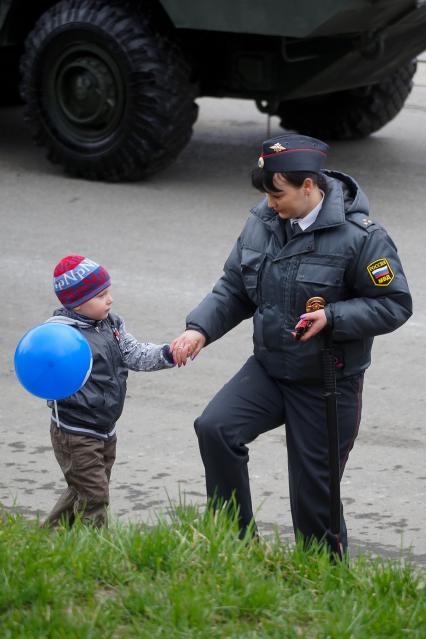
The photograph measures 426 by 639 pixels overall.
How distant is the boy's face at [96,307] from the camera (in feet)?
16.6

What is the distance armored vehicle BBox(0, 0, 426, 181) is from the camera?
10031mm

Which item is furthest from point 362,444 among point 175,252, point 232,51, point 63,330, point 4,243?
point 232,51

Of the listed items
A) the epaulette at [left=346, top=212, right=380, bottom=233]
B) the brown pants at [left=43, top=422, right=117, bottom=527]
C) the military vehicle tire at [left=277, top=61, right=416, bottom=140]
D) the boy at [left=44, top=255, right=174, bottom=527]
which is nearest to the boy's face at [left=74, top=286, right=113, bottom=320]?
the boy at [left=44, top=255, right=174, bottom=527]

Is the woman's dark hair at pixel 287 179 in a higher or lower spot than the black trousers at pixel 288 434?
higher

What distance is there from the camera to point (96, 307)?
508 centimetres

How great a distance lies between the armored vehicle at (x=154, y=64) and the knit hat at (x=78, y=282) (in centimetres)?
504

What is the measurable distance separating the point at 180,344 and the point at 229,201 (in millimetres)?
5578

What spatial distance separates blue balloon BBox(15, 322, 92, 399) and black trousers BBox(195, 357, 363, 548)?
46 cm

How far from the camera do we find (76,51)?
10711 millimetres

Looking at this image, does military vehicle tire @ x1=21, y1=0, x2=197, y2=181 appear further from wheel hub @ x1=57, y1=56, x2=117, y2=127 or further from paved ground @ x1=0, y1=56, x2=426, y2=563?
paved ground @ x1=0, y1=56, x2=426, y2=563

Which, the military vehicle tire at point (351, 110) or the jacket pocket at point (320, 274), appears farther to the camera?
the military vehicle tire at point (351, 110)

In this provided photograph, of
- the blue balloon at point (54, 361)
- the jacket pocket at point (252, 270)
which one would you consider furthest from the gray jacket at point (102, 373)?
the jacket pocket at point (252, 270)

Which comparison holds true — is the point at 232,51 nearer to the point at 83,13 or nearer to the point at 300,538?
the point at 83,13

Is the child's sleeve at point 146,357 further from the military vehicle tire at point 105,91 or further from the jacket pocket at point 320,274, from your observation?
the military vehicle tire at point 105,91
